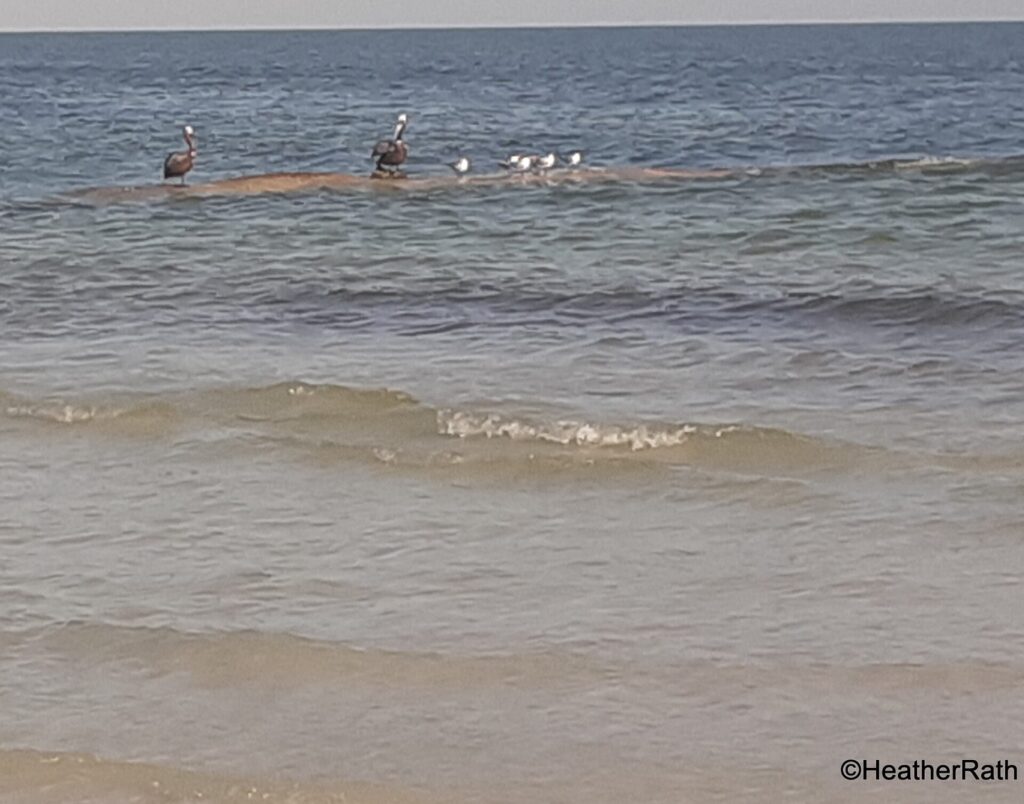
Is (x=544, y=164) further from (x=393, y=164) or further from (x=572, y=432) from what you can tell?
(x=572, y=432)

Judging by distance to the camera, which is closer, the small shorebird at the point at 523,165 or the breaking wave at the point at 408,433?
the breaking wave at the point at 408,433

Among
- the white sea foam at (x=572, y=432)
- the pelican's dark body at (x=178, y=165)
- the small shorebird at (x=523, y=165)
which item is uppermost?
the white sea foam at (x=572, y=432)

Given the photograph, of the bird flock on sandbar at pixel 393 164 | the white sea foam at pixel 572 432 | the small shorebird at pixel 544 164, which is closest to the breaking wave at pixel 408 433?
the white sea foam at pixel 572 432

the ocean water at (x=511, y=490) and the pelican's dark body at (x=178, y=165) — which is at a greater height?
the ocean water at (x=511, y=490)

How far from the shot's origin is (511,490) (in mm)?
8969

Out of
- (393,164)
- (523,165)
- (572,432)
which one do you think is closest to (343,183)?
(393,164)

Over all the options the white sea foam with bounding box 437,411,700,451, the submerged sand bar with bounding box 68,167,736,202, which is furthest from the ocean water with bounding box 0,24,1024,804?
the submerged sand bar with bounding box 68,167,736,202

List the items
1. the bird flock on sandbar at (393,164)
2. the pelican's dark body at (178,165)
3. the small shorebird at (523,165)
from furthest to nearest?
the pelican's dark body at (178,165)
the small shorebird at (523,165)
the bird flock on sandbar at (393,164)

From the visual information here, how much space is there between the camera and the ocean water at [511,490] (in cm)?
628

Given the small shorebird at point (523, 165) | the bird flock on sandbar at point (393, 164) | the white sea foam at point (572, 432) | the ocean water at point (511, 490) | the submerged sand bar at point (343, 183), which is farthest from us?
the small shorebird at point (523, 165)

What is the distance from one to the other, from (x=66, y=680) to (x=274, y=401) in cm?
418

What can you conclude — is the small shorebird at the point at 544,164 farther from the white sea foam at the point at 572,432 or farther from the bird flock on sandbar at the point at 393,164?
the white sea foam at the point at 572,432

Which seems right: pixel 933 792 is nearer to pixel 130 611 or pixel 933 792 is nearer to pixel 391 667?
pixel 391 667

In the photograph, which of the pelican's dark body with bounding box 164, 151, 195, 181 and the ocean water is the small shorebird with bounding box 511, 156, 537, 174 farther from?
the pelican's dark body with bounding box 164, 151, 195, 181
